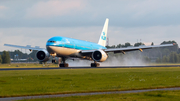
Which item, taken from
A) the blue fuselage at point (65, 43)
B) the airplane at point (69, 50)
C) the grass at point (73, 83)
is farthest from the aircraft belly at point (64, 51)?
the grass at point (73, 83)

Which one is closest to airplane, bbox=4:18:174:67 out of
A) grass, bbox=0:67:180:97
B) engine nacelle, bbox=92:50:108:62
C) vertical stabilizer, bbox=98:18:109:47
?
engine nacelle, bbox=92:50:108:62

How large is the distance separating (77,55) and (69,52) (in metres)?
3.20

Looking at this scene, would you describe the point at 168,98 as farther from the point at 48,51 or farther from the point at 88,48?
the point at 88,48

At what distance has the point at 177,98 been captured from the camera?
1664cm

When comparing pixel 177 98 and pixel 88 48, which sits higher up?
pixel 88 48

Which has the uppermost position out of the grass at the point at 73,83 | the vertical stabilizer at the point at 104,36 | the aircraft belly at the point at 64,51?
the vertical stabilizer at the point at 104,36

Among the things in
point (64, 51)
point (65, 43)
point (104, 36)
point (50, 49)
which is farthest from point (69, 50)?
point (104, 36)

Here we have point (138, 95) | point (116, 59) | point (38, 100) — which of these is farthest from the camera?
point (116, 59)

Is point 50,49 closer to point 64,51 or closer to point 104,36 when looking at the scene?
point 64,51

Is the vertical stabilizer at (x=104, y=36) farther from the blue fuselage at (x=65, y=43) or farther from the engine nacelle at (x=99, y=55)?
the engine nacelle at (x=99, y=55)

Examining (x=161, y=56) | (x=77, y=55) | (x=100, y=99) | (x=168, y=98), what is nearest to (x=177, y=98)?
(x=168, y=98)

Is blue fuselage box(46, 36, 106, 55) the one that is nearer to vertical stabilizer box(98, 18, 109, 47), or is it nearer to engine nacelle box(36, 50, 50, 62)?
engine nacelle box(36, 50, 50, 62)

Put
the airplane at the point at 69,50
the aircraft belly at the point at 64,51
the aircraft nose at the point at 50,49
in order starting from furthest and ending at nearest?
the airplane at the point at 69,50 < the aircraft belly at the point at 64,51 < the aircraft nose at the point at 50,49

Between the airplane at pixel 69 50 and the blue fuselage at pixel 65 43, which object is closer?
the blue fuselage at pixel 65 43
